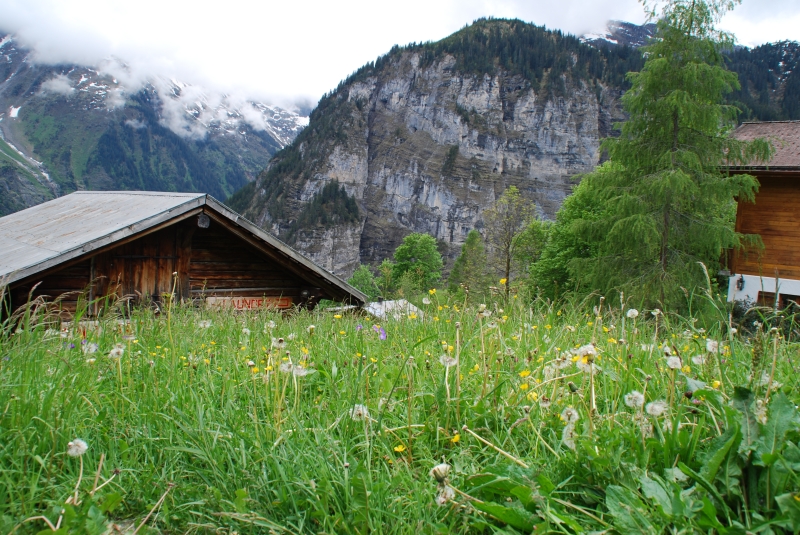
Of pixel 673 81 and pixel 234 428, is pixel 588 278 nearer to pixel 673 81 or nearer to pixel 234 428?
pixel 673 81

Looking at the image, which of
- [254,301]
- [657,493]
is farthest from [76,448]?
[254,301]

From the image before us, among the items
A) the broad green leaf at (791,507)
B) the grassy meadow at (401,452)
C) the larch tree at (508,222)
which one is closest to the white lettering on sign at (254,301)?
the grassy meadow at (401,452)

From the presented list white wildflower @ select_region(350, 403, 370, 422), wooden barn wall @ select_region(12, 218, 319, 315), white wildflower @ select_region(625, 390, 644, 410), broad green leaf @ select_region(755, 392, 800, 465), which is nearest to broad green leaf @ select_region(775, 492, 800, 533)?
broad green leaf @ select_region(755, 392, 800, 465)

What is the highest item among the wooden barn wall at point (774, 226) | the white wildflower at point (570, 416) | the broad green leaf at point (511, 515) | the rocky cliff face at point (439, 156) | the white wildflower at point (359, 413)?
the rocky cliff face at point (439, 156)

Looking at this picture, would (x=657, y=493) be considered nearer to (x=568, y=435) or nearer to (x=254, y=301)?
(x=568, y=435)

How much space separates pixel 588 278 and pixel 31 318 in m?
14.7

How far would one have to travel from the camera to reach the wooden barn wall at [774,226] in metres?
14.3

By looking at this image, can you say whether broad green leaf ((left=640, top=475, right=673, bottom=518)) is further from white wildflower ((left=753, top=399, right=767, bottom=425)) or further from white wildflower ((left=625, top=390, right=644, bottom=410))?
white wildflower ((left=753, top=399, right=767, bottom=425))

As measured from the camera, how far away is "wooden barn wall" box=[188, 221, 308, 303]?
32.3ft

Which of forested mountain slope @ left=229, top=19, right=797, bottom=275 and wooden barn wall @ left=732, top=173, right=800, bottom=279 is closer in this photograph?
wooden barn wall @ left=732, top=173, right=800, bottom=279

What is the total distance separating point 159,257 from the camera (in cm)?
933

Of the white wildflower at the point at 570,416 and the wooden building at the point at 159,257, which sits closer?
the white wildflower at the point at 570,416

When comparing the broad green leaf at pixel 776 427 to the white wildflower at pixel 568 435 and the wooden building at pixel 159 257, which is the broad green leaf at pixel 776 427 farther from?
the wooden building at pixel 159 257

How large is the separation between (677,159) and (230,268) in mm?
11584
